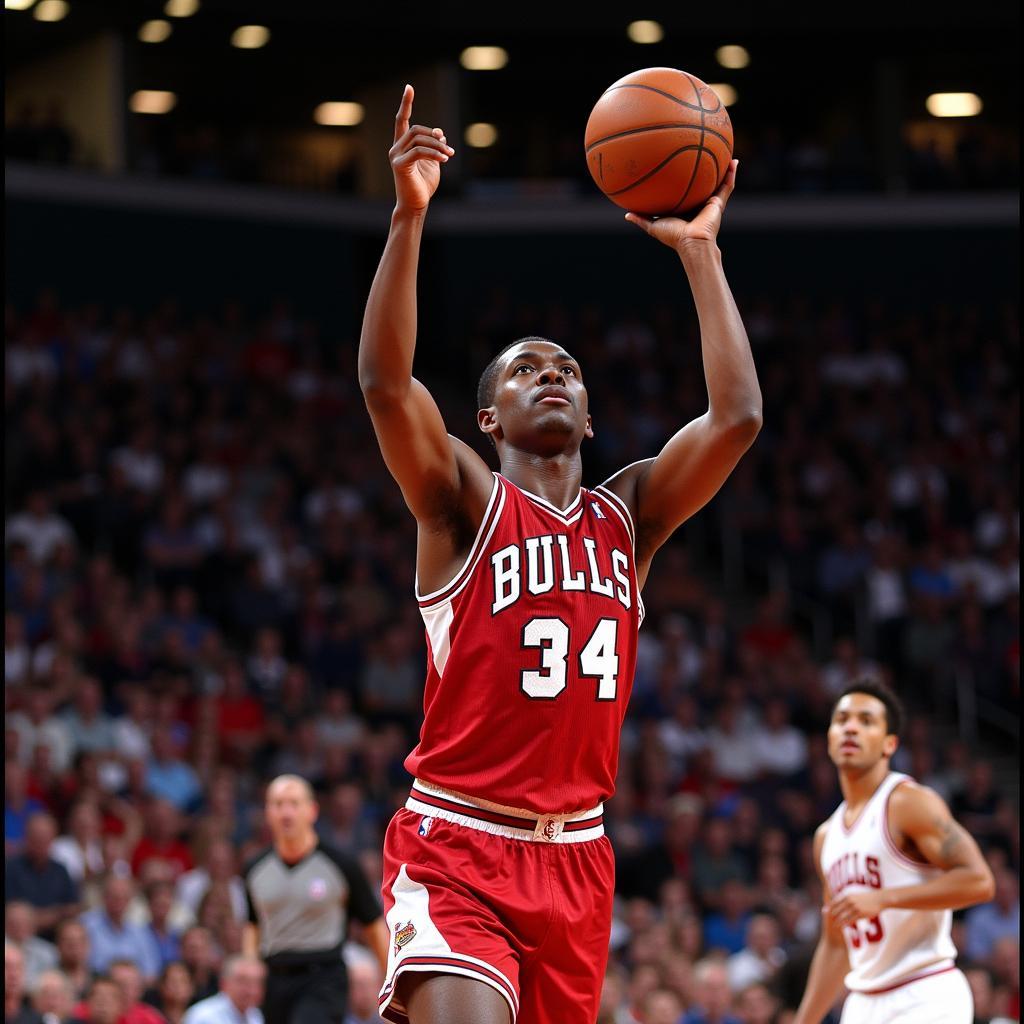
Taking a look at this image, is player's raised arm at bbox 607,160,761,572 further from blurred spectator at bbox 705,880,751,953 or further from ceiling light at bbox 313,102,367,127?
ceiling light at bbox 313,102,367,127

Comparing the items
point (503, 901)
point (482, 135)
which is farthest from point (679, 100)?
point (482, 135)

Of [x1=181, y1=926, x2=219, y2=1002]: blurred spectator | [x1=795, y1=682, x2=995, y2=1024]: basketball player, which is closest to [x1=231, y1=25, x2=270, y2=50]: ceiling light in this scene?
[x1=181, y1=926, x2=219, y2=1002]: blurred spectator

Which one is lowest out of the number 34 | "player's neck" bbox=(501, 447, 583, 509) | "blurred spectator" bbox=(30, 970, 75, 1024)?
"blurred spectator" bbox=(30, 970, 75, 1024)

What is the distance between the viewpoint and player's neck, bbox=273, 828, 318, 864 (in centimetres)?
834

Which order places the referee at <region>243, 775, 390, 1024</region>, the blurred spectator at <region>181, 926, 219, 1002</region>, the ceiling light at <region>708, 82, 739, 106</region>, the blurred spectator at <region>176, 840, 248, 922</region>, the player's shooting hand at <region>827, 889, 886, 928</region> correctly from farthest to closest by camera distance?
the ceiling light at <region>708, 82, 739, 106</region> < the blurred spectator at <region>176, 840, 248, 922</region> < the blurred spectator at <region>181, 926, 219, 1002</region> < the referee at <region>243, 775, 390, 1024</region> < the player's shooting hand at <region>827, 889, 886, 928</region>

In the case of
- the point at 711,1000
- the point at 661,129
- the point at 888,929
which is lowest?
the point at 711,1000

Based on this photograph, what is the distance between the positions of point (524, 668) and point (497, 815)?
1.20 feet

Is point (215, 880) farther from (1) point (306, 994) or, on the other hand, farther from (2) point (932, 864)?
(2) point (932, 864)

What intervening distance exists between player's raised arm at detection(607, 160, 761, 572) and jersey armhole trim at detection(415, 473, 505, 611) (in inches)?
18.3

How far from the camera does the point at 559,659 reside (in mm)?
4352

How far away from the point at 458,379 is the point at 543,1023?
1616 cm

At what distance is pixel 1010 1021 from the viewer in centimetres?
1015

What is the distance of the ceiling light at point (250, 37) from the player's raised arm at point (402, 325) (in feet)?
53.1

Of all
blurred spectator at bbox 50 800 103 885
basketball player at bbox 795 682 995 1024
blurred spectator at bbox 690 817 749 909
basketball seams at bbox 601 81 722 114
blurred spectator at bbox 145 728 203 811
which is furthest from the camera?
blurred spectator at bbox 690 817 749 909
